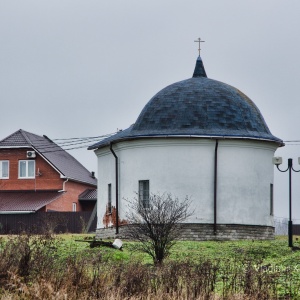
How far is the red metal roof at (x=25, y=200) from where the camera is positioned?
55.2m

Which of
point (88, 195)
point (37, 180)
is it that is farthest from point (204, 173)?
point (88, 195)

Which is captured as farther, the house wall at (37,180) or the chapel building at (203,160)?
the house wall at (37,180)

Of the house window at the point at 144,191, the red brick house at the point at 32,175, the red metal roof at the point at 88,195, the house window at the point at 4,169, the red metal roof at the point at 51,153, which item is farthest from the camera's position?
the red metal roof at the point at 88,195

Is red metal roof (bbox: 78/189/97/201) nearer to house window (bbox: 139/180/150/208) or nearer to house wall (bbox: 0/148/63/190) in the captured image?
house wall (bbox: 0/148/63/190)

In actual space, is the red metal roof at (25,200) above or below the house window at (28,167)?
below

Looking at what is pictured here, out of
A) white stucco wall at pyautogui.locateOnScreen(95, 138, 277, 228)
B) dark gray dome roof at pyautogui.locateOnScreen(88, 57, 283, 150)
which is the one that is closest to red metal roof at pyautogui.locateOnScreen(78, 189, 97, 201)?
dark gray dome roof at pyautogui.locateOnScreen(88, 57, 283, 150)

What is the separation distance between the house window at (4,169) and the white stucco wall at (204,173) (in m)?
22.9

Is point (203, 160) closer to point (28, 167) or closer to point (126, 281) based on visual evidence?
point (126, 281)

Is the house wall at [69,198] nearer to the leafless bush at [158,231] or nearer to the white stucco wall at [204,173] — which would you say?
the white stucco wall at [204,173]

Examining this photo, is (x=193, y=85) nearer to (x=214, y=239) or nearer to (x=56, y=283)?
(x=214, y=239)

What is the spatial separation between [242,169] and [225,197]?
1.29m

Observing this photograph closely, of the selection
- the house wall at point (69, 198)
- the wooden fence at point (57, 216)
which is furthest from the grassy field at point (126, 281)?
the house wall at point (69, 198)

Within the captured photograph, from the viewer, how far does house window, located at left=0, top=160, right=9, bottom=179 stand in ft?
193

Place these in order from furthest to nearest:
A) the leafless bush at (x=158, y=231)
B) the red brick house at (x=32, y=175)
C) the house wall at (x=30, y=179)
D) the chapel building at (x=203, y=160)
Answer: the house wall at (x=30, y=179), the red brick house at (x=32, y=175), the chapel building at (x=203, y=160), the leafless bush at (x=158, y=231)
